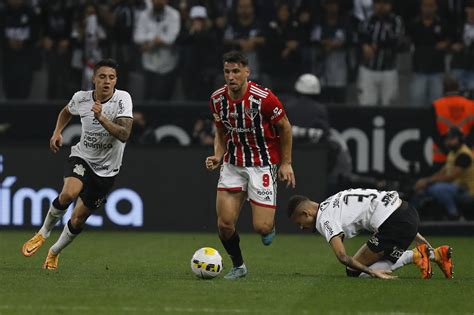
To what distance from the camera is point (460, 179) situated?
17328mm

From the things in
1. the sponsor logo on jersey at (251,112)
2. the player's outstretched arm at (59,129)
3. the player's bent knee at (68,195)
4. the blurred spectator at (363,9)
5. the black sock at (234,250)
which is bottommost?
the black sock at (234,250)

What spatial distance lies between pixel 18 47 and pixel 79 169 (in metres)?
8.67

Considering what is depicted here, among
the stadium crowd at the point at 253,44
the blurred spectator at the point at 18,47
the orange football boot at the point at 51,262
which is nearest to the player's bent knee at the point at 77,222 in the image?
the orange football boot at the point at 51,262

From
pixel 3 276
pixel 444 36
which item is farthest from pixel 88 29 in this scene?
pixel 3 276

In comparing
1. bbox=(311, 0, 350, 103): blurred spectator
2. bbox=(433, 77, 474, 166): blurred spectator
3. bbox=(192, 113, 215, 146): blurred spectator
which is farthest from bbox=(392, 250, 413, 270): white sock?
bbox=(311, 0, 350, 103): blurred spectator

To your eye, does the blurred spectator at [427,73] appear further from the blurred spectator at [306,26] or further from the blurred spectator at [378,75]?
the blurred spectator at [306,26]

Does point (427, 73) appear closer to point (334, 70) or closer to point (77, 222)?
point (334, 70)

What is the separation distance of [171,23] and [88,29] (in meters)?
1.54

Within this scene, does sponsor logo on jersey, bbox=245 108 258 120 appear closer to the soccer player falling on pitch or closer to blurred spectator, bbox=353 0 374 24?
the soccer player falling on pitch

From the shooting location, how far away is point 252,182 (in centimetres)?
1174

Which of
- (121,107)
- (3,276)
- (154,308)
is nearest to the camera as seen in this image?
(154,308)

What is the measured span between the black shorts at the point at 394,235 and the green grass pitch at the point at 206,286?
32cm

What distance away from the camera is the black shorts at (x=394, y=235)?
37.9ft

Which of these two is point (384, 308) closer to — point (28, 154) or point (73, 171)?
point (73, 171)
